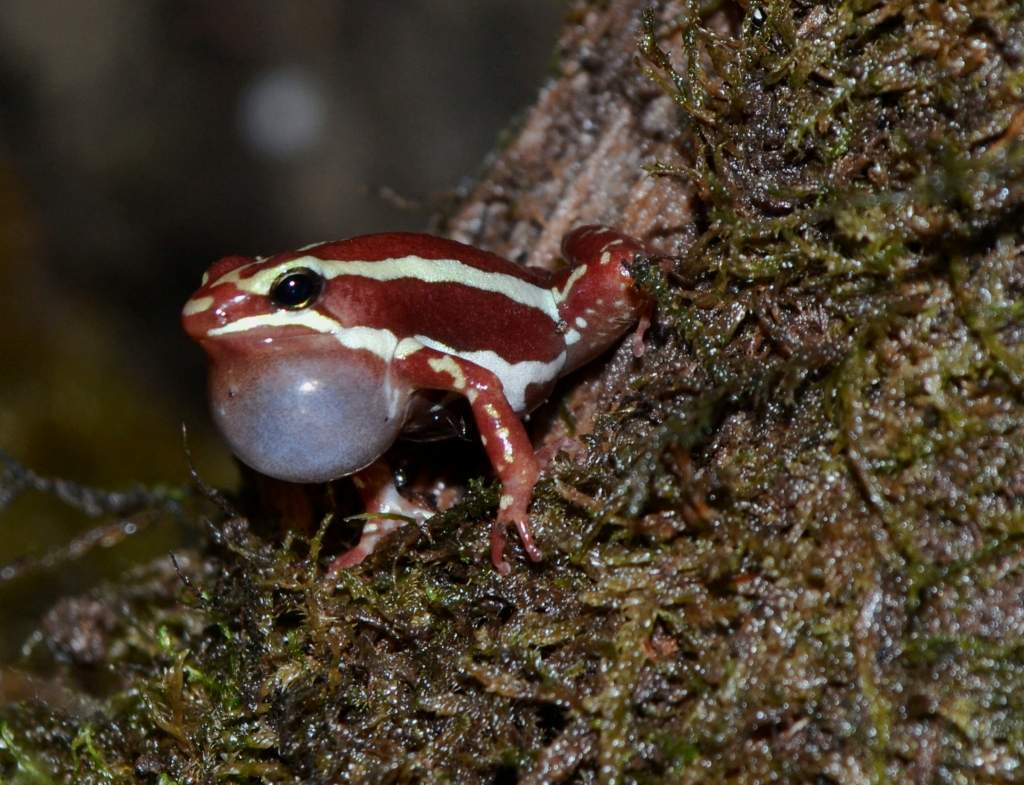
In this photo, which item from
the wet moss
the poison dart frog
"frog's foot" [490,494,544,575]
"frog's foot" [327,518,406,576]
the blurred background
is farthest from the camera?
the blurred background

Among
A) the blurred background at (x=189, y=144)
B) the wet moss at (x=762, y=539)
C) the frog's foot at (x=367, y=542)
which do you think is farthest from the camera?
the blurred background at (x=189, y=144)

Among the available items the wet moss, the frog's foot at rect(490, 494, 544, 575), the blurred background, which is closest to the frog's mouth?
the wet moss

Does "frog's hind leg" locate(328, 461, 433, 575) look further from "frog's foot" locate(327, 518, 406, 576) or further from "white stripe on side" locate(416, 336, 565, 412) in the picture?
"white stripe on side" locate(416, 336, 565, 412)


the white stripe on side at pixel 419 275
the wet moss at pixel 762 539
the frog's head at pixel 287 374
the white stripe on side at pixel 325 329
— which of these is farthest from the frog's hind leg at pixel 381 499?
the white stripe on side at pixel 419 275

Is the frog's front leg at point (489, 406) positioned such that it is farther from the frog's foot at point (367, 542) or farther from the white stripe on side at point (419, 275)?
the frog's foot at point (367, 542)

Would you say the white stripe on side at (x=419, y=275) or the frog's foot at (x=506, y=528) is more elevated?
the white stripe on side at (x=419, y=275)

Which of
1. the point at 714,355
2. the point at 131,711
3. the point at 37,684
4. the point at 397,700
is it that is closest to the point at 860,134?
the point at 714,355

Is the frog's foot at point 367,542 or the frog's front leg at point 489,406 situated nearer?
the frog's front leg at point 489,406
